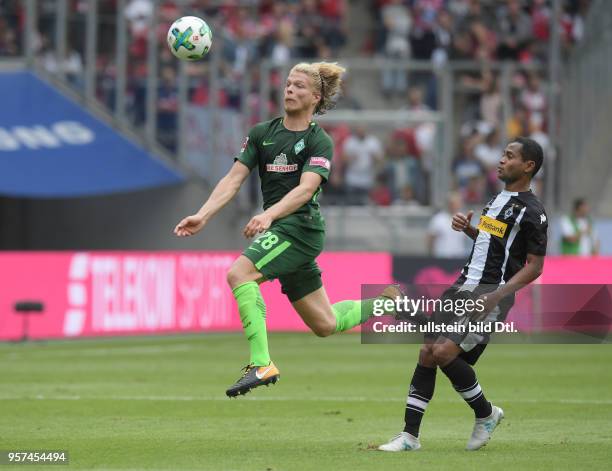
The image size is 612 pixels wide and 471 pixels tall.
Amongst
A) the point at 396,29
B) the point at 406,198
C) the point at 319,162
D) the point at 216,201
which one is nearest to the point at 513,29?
the point at 396,29

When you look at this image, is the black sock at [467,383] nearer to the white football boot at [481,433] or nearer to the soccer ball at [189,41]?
the white football boot at [481,433]

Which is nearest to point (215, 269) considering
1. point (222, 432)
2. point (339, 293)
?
point (339, 293)

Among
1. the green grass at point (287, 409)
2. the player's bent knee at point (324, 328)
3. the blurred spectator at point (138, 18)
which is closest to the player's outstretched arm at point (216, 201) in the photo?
the player's bent knee at point (324, 328)

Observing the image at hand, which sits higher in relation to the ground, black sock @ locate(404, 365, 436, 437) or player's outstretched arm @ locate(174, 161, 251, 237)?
player's outstretched arm @ locate(174, 161, 251, 237)

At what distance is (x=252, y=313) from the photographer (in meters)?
9.04

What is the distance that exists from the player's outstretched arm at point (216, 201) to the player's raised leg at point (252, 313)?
370 millimetres

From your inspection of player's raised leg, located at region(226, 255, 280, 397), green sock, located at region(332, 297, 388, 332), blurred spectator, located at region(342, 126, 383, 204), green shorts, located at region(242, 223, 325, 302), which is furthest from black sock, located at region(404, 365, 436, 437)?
blurred spectator, located at region(342, 126, 383, 204)

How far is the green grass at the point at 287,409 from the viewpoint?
8.52 m

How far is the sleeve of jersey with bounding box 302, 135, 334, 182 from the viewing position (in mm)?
9266

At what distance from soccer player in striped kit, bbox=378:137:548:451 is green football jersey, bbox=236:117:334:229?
1118mm

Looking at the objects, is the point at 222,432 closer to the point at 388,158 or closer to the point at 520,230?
the point at 520,230

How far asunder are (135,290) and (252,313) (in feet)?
37.0

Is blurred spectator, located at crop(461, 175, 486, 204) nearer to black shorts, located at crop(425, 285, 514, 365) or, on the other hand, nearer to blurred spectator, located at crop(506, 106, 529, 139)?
blurred spectator, located at crop(506, 106, 529, 139)

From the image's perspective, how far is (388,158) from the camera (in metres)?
24.2
